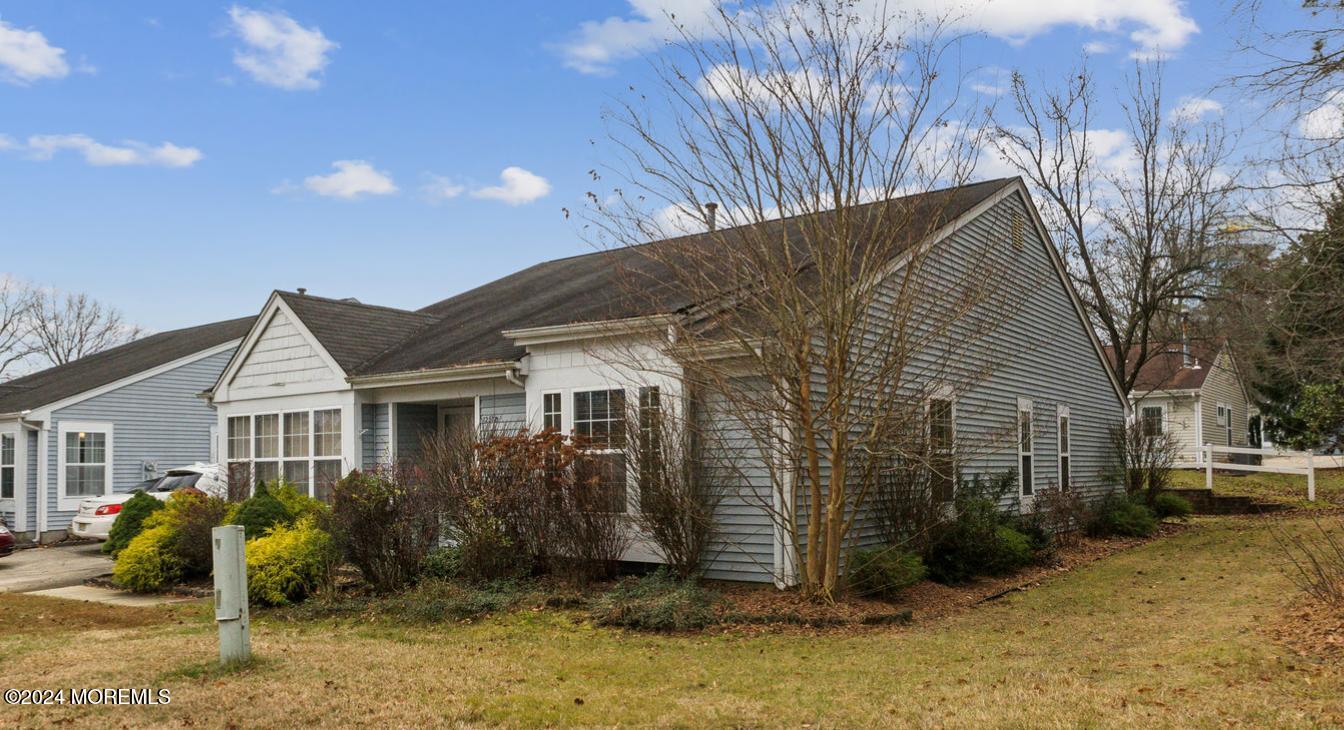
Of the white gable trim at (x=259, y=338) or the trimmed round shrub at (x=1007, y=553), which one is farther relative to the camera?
the white gable trim at (x=259, y=338)

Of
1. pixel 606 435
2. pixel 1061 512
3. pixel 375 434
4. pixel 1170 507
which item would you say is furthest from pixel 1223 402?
pixel 375 434

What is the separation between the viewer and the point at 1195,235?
80.2 ft

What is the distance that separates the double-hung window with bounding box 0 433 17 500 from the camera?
75.6 feet

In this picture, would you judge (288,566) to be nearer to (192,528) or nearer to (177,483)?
(192,528)

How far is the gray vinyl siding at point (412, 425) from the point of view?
54.0ft

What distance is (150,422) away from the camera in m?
24.4

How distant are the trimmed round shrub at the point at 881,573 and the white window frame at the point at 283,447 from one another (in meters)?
8.82

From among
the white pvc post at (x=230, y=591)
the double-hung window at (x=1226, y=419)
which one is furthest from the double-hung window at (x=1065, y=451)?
the double-hung window at (x=1226, y=419)

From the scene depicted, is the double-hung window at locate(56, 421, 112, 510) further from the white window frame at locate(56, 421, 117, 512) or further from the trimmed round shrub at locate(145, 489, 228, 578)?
the trimmed round shrub at locate(145, 489, 228, 578)

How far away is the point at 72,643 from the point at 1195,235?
24.4 m

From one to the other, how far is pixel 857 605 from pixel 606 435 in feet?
12.9

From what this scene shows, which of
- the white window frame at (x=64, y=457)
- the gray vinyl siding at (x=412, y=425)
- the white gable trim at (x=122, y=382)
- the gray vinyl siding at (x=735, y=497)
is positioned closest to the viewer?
the gray vinyl siding at (x=735, y=497)

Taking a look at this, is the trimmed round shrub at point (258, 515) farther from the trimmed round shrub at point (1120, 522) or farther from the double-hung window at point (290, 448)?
the trimmed round shrub at point (1120, 522)

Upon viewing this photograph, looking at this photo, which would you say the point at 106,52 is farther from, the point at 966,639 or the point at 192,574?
the point at 966,639
